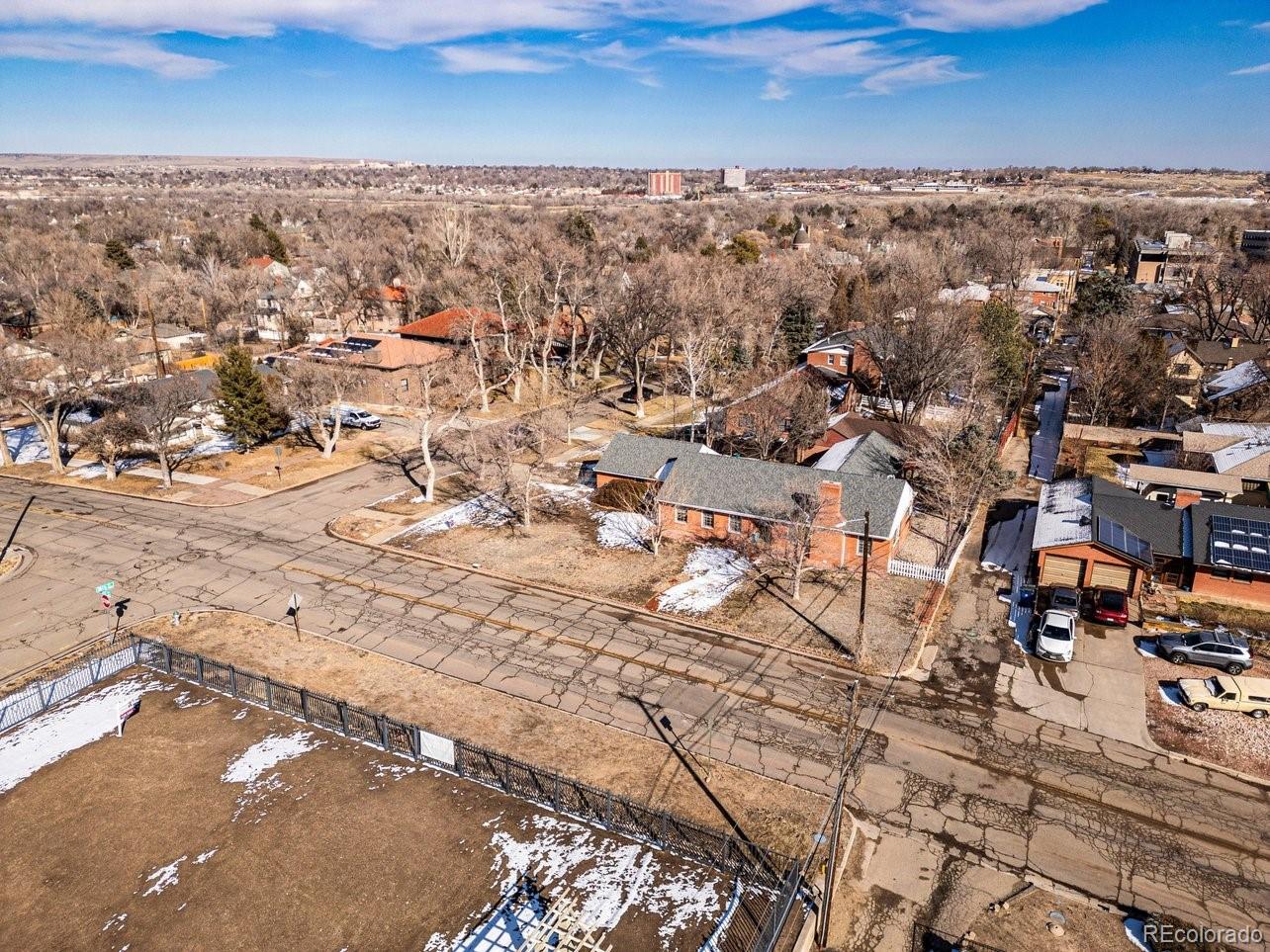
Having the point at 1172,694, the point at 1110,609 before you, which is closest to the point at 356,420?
the point at 1110,609

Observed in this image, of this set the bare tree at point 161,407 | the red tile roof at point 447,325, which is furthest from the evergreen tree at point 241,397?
the red tile roof at point 447,325

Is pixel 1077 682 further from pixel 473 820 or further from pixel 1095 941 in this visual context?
pixel 473 820

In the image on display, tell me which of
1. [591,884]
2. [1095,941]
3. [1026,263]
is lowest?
[1095,941]

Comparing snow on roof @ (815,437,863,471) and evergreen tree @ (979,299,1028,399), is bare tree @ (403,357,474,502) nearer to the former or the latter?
snow on roof @ (815,437,863,471)

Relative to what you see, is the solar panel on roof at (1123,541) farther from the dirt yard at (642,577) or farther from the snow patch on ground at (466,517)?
the snow patch on ground at (466,517)

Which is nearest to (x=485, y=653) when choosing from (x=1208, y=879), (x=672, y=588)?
(x=672, y=588)

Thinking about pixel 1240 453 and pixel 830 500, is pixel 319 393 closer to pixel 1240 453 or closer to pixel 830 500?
pixel 830 500
